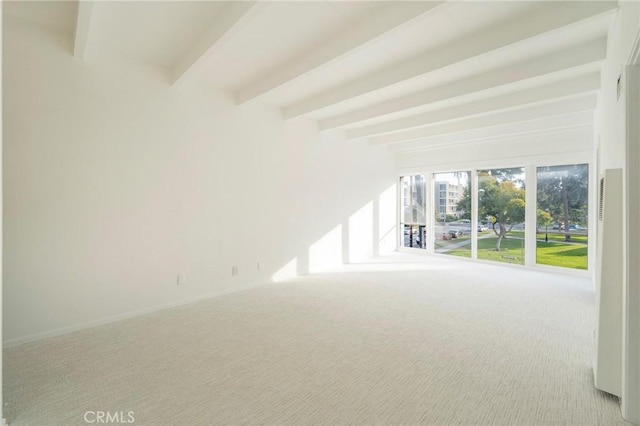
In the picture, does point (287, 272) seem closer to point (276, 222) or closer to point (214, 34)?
point (276, 222)

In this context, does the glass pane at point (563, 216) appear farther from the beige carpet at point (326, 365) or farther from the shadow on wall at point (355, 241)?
the shadow on wall at point (355, 241)

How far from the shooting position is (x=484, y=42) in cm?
313

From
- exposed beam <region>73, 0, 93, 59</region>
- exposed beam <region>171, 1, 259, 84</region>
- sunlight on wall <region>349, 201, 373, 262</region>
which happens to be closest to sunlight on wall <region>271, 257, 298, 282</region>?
sunlight on wall <region>349, 201, 373, 262</region>

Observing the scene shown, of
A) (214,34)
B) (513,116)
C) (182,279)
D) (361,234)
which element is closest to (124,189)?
(182,279)

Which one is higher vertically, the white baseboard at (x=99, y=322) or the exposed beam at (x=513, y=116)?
the exposed beam at (x=513, y=116)

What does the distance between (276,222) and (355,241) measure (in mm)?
2505

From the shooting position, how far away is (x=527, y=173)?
21.4 ft

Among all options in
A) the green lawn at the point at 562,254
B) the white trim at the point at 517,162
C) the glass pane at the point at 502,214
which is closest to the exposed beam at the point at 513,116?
the white trim at the point at 517,162

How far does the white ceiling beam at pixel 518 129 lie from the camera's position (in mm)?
5372

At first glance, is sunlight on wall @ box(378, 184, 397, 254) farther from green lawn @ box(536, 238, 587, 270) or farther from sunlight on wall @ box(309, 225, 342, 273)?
green lawn @ box(536, 238, 587, 270)

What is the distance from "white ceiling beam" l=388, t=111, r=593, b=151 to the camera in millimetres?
5372

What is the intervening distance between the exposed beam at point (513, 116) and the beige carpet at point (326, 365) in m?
2.85

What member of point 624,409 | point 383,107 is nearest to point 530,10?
point 383,107

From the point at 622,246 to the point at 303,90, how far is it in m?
3.99
